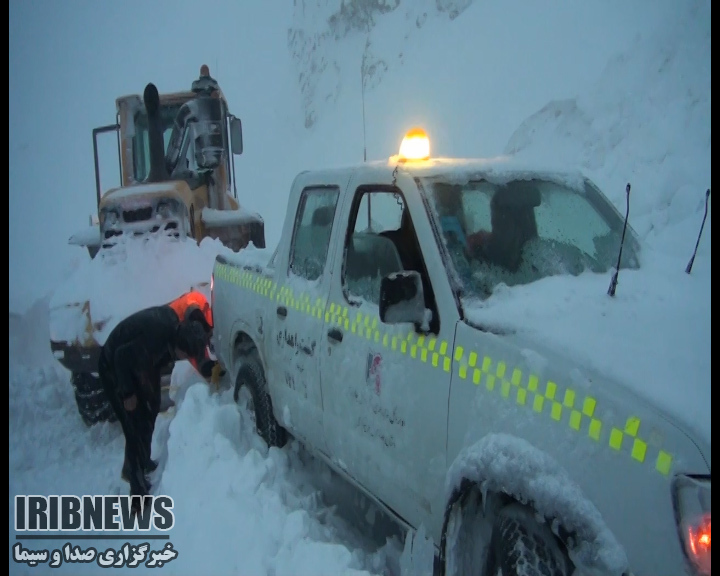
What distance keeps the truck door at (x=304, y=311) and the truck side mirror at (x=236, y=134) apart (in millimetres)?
2952

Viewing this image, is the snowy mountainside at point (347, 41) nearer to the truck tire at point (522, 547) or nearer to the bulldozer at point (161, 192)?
the bulldozer at point (161, 192)

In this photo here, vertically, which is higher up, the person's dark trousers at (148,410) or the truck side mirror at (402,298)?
the truck side mirror at (402,298)

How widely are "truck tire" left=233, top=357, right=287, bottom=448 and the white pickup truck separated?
0.01 meters

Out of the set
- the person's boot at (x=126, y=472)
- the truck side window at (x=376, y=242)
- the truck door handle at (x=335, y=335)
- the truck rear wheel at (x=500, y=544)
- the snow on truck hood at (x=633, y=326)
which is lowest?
the person's boot at (x=126, y=472)

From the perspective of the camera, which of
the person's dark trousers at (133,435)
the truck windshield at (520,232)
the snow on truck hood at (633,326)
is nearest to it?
the snow on truck hood at (633,326)

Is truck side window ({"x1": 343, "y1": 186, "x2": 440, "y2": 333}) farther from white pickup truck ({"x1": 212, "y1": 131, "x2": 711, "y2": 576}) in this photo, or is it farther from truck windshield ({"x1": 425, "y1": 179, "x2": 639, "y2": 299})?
truck windshield ({"x1": 425, "y1": 179, "x2": 639, "y2": 299})

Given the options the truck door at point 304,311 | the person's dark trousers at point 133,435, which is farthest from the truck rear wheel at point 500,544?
the person's dark trousers at point 133,435

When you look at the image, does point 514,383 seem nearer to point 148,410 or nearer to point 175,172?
point 148,410

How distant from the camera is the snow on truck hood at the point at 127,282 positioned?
16.9ft

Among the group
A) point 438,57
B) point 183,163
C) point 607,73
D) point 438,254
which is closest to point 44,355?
point 183,163

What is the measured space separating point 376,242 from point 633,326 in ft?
4.17

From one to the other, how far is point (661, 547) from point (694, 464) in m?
0.21

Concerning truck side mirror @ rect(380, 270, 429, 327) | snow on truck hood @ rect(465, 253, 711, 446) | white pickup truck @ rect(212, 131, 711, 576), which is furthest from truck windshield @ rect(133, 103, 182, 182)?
snow on truck hood @ rect(465, 253, 711, 446)

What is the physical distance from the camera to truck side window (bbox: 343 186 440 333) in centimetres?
276
